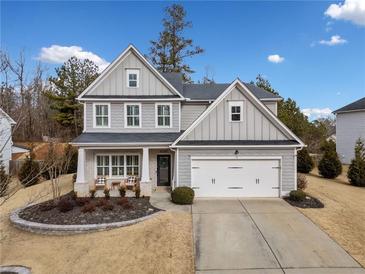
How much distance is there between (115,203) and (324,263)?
9.72 meters

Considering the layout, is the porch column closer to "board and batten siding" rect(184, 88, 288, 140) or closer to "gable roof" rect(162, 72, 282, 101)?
A: "board and batten siding" rect(184, 88, 288, 140)

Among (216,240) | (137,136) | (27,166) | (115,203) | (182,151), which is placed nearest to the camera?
(216,240)

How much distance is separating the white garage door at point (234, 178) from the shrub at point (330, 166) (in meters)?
8.48

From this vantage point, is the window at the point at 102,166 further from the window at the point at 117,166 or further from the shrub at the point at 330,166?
the shrub at the point at 330,166

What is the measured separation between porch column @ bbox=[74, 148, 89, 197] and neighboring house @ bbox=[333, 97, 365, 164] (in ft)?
86.8

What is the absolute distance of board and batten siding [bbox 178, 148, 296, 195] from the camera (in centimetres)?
1525

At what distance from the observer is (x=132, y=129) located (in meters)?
17.7

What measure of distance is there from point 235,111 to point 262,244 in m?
7.77

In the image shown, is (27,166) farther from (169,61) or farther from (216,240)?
(169,61)

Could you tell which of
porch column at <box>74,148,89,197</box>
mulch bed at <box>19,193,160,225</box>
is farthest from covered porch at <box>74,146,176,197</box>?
mulch bed at <box>19,193,160,225</box>

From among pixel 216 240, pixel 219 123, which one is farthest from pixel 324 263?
pixel 219 123

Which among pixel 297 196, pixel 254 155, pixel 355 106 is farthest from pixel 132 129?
pixel 355 106

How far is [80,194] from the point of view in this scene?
614 inches

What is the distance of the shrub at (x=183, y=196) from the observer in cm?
1399
